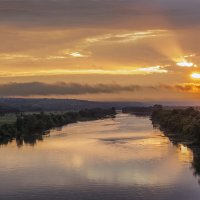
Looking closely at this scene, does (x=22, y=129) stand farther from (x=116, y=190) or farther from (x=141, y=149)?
(x=116, y=190)

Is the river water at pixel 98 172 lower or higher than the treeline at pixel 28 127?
lower

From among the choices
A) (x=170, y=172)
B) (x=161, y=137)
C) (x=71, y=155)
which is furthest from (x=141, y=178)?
(x=161, y=137)

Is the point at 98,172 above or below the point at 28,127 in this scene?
below

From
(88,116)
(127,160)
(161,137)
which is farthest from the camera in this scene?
(88,116)

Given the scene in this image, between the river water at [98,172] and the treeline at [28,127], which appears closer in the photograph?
the river water at [98,172]

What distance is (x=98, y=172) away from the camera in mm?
29469

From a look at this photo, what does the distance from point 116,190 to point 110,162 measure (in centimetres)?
796

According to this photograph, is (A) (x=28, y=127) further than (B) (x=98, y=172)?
Yes

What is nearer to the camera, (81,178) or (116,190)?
(116,190)

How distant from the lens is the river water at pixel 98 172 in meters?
24.3

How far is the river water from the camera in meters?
24.3

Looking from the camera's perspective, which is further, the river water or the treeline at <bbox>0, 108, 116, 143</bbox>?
the treeline at <bbox>0, 108, 116, 143</bbox>

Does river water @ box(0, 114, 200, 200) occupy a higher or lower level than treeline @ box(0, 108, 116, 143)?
lower

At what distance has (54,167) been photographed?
31.5m
